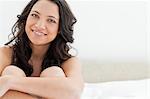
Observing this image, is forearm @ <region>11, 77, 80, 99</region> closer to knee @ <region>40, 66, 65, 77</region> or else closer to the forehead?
knee @ <region>40, 66, 65, 77</region>

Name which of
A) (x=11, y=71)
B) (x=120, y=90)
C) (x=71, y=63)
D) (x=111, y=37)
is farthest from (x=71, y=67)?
(x=111, y=37)

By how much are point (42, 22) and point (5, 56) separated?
262 mm

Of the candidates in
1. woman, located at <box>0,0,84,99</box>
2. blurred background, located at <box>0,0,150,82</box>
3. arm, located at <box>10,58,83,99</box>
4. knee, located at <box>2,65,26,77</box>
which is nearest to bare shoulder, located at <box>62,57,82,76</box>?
woman, located at <box>0,0,84,99</box>

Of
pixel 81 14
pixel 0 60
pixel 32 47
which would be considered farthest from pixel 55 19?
pixel 81 14

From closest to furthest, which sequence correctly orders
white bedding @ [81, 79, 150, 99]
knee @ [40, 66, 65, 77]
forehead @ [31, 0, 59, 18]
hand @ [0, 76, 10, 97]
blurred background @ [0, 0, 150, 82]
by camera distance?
hand @ [0, 76, 10, 97] → knee @ [40, 66, 65, 77] → forehead @ [31, 0, 59, 18] → white bedding @ [81, 79, 150, 99] → blurred background @ [0, 0, 150, 82]

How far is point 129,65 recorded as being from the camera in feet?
7.00

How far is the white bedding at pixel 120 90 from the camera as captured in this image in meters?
1.71

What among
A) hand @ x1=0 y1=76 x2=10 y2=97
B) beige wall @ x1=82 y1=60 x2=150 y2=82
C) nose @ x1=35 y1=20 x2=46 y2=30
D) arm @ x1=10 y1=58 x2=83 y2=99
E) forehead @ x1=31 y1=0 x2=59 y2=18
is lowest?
beige wall @ x1=82 y1=60 x2=150 y2=82

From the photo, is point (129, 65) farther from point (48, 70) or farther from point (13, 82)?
point (13, 82)

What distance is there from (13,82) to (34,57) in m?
0.39

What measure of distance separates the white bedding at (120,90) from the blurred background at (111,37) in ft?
0.53

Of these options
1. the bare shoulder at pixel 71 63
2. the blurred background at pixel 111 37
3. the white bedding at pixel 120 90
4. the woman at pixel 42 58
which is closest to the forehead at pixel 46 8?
A: the woman at pixel 42 58

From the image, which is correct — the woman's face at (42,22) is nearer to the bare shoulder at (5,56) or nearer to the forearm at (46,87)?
the bare shoulder at (5,56)

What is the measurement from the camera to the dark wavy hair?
60.6 inches
